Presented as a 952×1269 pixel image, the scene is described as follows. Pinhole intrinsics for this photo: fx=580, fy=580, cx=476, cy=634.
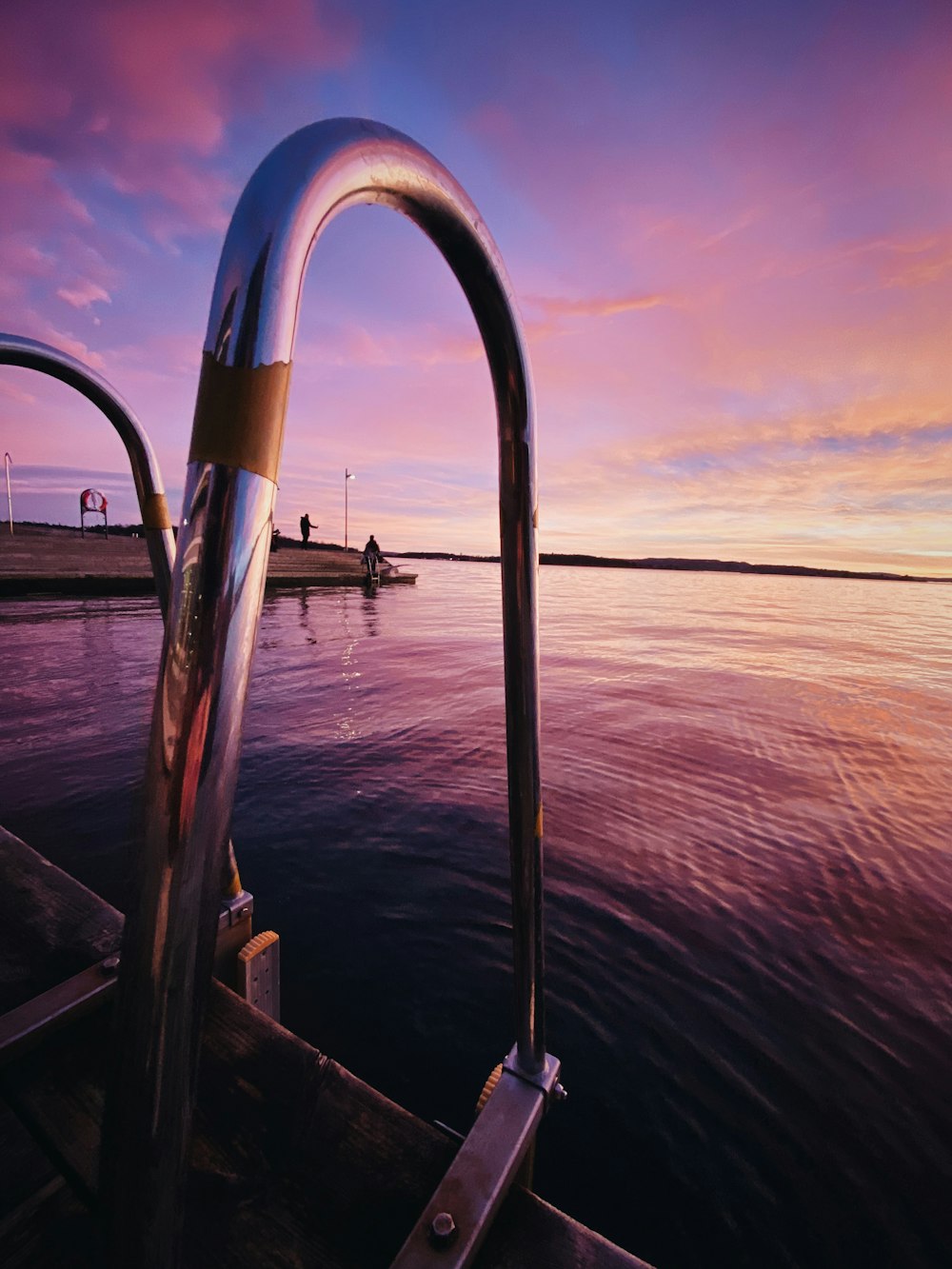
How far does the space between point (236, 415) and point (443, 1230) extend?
1.31 m

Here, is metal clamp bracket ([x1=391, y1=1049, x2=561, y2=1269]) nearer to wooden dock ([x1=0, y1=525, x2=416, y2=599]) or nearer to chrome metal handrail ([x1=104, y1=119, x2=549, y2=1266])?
chrome metal handrail ([x1=104, y1=119, x2=549, y2=1266])

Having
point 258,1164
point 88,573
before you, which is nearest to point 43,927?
point 258,1164

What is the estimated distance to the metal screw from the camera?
0.98 metres

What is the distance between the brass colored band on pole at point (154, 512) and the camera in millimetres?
1516

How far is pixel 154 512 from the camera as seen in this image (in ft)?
4.99

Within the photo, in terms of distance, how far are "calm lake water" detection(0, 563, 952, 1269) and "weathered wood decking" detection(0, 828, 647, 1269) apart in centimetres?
58

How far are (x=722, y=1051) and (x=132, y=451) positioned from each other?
337 centimetres

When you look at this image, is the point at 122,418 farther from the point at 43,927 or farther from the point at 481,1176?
the point at 481,1176

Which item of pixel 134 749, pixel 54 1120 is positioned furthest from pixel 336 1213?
pixel 134 749

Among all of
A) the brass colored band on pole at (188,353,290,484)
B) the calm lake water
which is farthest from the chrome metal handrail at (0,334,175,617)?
the brass colored band on pole at (188,353,290,484)

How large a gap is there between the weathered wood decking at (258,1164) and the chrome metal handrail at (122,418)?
1.10 meters

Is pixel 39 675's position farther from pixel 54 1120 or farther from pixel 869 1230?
pixel 869 1230

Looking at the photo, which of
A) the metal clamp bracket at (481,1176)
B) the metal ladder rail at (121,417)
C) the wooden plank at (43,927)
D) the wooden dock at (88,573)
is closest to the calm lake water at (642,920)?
the wooden plank at (43,927)

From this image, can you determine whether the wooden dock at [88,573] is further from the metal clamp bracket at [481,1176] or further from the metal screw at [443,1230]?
the metal screw at [443,1230]
